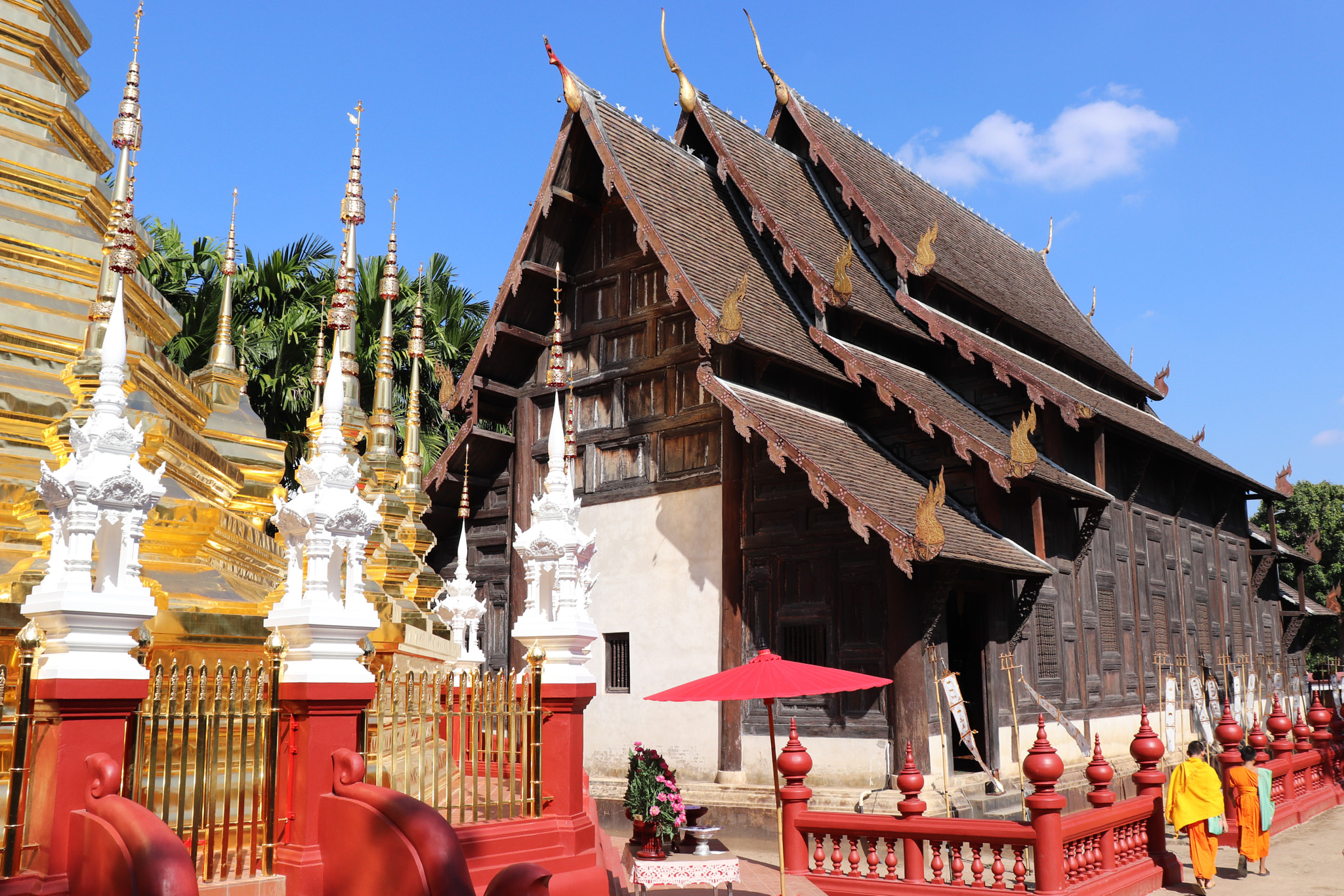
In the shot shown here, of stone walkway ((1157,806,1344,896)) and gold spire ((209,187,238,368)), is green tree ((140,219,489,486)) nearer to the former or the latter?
gold spire ((209,187,238,368))

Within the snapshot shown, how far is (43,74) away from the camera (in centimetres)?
879

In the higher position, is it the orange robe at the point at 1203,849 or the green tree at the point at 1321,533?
the green tree at the point at 1321,533

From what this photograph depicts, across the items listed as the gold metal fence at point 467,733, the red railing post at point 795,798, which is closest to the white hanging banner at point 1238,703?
the red railing post at point 795,798

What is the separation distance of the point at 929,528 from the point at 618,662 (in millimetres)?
5605

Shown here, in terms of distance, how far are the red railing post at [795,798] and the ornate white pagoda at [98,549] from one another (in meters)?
5.77

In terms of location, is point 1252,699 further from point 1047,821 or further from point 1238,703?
point 1047,821

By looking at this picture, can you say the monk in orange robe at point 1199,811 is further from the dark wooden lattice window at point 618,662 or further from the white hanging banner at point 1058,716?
the dark wooden lattice window at point 618,662

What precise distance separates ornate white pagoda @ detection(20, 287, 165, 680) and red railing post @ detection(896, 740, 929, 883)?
20.4 feet

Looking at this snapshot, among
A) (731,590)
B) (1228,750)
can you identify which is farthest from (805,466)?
(1228,750)

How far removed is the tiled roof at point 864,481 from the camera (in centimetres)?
1201

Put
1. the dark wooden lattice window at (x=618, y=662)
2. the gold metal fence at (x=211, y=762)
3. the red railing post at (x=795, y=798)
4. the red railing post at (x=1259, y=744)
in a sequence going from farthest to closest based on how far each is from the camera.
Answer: the dark wooden lattice window at (x=618, y=662), the red railing post at (x=1259, y=744), the red railing post at (x=795, y=798), the gold metal fence at (x=211, y=762)

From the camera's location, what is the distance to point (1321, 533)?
3797 cm

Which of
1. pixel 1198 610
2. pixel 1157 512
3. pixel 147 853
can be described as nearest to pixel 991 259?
pixel 1157 512

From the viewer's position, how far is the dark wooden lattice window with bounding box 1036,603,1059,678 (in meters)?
14.7
